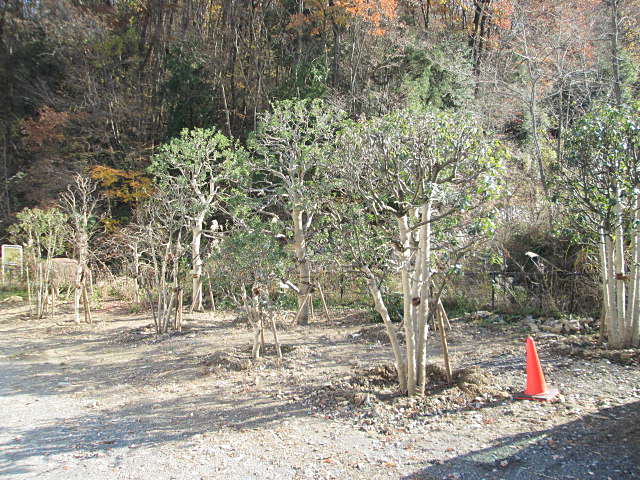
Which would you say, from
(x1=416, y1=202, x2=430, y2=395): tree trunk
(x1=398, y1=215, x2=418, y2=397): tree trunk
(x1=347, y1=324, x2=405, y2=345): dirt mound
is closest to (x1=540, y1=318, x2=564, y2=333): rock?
(x1=347, y1=324, x2=405, y2=345): dirt mound

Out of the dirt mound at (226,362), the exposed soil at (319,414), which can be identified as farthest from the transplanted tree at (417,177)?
the dirt mound at (226,362)

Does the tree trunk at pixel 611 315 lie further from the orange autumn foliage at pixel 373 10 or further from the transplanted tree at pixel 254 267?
the orange autumn foliage at pixel 373 10

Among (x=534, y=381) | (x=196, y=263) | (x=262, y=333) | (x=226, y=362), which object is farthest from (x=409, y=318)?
(x=196, y=263)

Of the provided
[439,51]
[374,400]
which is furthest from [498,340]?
[439,51]

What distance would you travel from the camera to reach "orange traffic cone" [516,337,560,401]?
4738 mm

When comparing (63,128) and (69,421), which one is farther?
(63,128)

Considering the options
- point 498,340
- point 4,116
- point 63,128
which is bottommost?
point 498,340

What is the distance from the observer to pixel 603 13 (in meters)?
12.0

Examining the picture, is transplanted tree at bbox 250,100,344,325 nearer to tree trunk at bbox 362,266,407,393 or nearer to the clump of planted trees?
the clump of planted trees

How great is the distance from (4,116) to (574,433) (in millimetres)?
25998

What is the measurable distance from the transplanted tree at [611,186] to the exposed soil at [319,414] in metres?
0.50

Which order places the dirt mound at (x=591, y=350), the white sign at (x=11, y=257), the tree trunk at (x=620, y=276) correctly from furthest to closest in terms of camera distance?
the white sign at (x=11, y=257) < the tree trunk at (x=620, y=276) < the dirt mound at (x=591, y=350)

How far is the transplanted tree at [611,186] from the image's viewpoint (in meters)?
5.57

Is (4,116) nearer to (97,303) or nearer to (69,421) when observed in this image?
(97,303)
